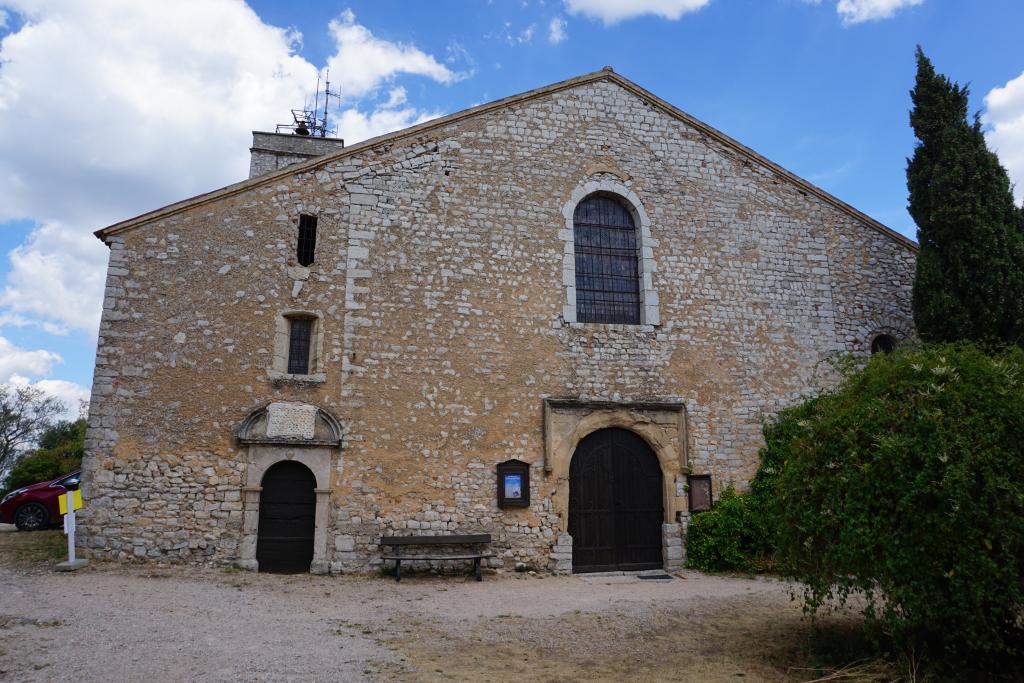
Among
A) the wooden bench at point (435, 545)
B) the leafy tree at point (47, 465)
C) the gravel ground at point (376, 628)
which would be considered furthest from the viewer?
the leafy tree at point (47, 465)

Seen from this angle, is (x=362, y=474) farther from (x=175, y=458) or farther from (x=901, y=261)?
(x=901, y=261)

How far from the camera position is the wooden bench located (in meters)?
9.38

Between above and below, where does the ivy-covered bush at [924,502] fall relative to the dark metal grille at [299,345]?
below

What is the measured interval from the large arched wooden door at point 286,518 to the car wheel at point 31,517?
220 inches

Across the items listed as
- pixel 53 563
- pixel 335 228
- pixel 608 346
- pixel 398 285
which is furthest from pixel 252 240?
pixel 608 346

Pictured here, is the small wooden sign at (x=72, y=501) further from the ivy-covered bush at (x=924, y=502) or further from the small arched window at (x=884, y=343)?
the small arched window at (x=884, y=343)

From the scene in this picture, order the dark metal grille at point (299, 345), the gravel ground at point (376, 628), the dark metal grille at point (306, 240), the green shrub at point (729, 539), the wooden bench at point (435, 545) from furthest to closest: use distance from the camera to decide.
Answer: the dark metal grille at point (306, 240)
the green shrub at point (729, 539)
the dark metal grille at point (299, 345)
the wooden bench at point (435, 545)
the gravel ground at point (376, 628)

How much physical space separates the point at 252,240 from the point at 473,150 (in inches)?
161

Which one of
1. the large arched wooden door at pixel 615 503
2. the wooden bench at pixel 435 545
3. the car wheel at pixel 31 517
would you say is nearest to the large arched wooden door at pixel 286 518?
the wooden bench at pixel 435 545

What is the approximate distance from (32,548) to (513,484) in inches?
292

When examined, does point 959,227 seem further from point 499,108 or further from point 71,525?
point 71,525

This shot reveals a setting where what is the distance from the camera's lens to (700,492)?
35.9ft

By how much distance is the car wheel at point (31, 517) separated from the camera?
11961 millimetres

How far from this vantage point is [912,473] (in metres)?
4.95
